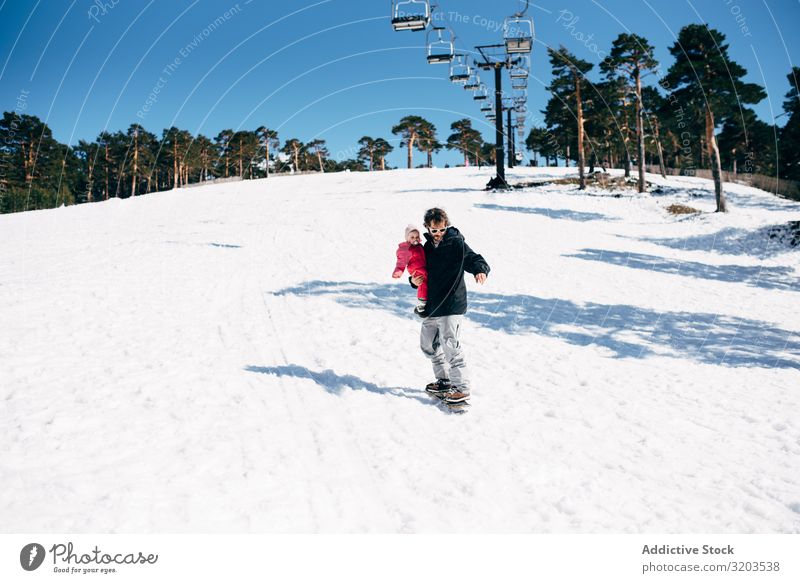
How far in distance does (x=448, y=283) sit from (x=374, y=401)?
65.4 inches

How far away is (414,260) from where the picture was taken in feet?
15.3

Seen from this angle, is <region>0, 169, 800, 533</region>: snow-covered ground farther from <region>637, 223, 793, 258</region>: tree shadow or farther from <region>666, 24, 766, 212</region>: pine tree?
<region>666, 24, 766, 212</region>: pine tree

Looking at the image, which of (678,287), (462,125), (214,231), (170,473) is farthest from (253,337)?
(462,125)

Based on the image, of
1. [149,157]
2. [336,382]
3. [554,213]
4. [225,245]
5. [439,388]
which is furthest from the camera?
[149,157]

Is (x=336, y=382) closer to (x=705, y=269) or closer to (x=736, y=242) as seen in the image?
(x=705, y=269)

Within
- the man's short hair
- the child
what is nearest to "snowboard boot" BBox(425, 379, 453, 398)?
the child

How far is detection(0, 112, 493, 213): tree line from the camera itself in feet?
152

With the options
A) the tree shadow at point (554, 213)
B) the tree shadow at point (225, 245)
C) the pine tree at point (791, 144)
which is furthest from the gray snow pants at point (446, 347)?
the pine tree at point (791, 144)

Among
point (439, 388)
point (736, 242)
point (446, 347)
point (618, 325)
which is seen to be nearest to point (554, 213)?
point (736, 242)

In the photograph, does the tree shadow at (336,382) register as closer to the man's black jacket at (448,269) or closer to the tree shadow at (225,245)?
the man's black jacket at (448,269)

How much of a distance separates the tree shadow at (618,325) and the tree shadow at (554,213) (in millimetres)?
14895

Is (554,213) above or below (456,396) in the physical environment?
above

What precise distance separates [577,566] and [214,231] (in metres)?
19.0

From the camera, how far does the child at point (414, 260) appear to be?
14.9 feet
